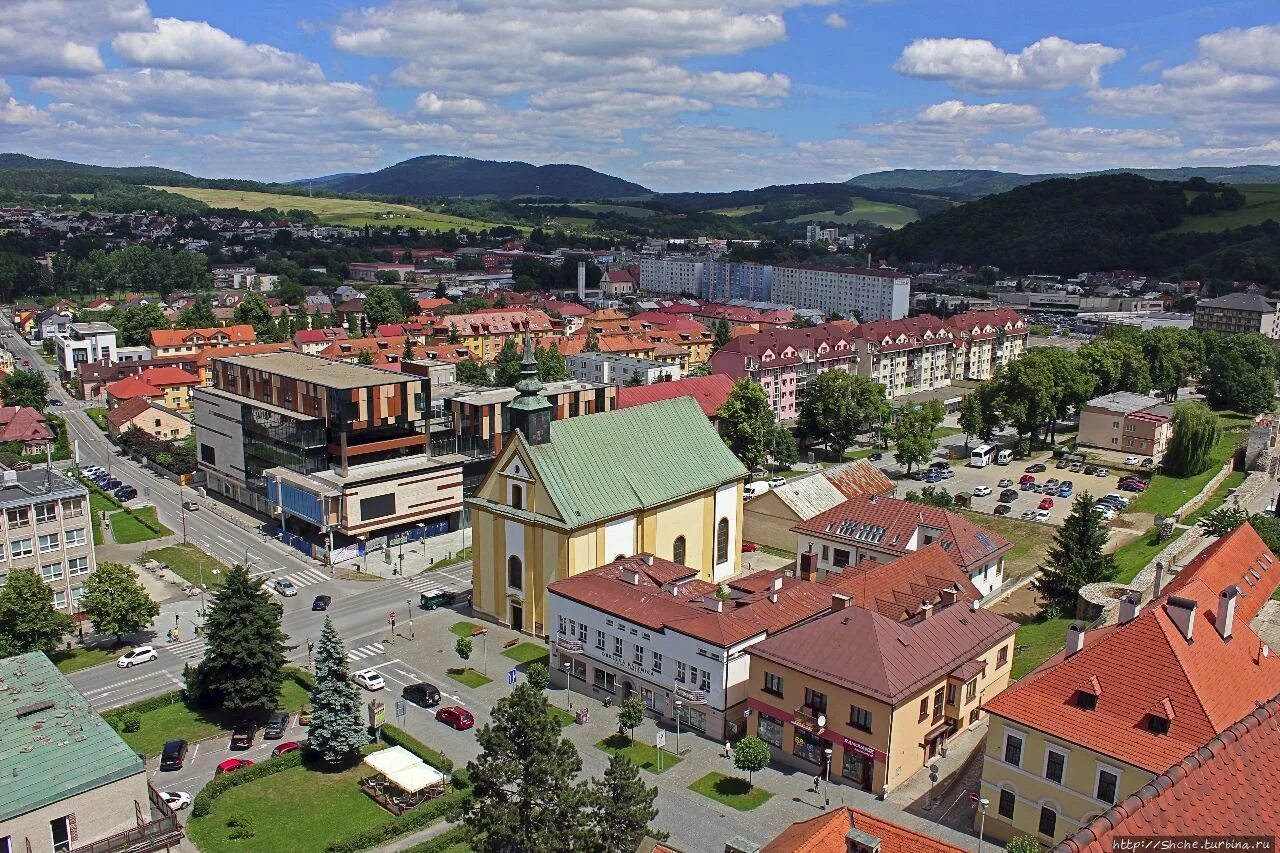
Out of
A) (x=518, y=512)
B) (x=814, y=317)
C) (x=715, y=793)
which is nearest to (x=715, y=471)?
(x=518, y=512)

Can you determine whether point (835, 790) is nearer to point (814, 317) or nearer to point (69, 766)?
point (69, 766)

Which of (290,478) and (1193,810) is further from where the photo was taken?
(290,478)

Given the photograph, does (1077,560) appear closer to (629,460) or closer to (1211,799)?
(629,460)

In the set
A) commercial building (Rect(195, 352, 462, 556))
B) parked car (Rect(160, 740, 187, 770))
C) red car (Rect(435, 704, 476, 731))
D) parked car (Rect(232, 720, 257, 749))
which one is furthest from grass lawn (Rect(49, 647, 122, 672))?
red car (Rect(435, 704, 476, 731))

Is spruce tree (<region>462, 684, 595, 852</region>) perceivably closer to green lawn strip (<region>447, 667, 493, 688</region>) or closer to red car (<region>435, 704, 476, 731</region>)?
red car (<region>435, 704, 476, 731</region>)

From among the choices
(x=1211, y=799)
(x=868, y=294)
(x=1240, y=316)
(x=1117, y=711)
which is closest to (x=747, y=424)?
(x=1117, y=711)

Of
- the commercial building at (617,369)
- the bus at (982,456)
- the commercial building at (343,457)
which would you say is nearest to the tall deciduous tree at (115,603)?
the commercial building at (343,457)
